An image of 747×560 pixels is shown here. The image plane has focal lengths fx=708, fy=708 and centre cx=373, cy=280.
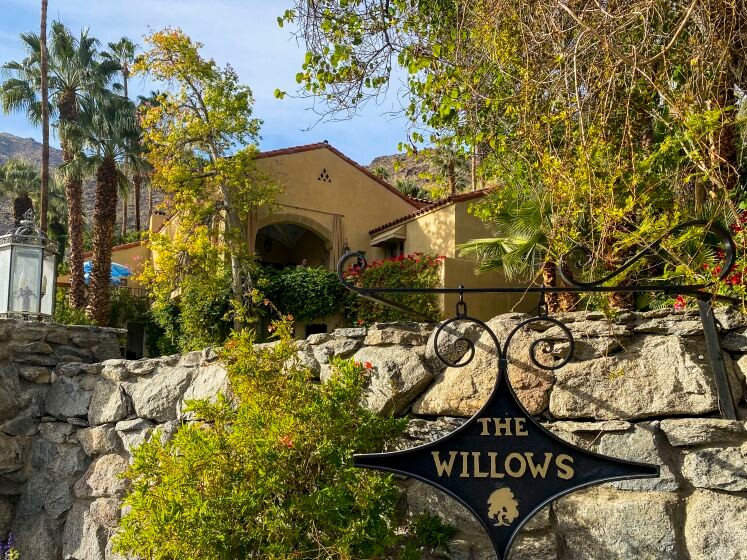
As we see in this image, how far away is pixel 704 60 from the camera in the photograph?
4.06 meters

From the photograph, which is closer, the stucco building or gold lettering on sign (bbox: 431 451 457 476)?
gold lettering on sign (bbox: 431 451 457 476)

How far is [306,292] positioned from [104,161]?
348 inches

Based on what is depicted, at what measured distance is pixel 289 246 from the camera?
71.9ft

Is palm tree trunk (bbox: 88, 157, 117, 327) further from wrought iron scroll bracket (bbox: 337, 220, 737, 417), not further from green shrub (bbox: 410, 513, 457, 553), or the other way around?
wrought iron scroll bracket (bbox: 337, 220, 737, 417)

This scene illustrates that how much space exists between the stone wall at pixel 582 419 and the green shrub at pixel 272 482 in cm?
36

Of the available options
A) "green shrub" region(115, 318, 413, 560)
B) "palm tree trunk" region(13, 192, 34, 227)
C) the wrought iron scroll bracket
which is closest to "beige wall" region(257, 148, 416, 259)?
"green shrub" region(115, 318, 413, 560)

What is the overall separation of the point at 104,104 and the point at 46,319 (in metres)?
17.7

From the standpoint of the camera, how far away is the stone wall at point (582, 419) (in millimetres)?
3389

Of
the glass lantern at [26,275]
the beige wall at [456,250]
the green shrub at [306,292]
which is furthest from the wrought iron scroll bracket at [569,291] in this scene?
the green shrub at [306,292]

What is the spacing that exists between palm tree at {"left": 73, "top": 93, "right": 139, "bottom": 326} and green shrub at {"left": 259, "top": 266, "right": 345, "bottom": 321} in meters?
5.69

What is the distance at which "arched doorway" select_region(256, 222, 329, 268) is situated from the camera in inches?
813

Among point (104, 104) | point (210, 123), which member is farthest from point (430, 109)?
point (104, 104)

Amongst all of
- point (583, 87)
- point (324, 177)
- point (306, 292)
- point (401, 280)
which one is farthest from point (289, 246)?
point (583, 87)

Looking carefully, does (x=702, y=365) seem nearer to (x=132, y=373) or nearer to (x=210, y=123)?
(x=132, y=373)
